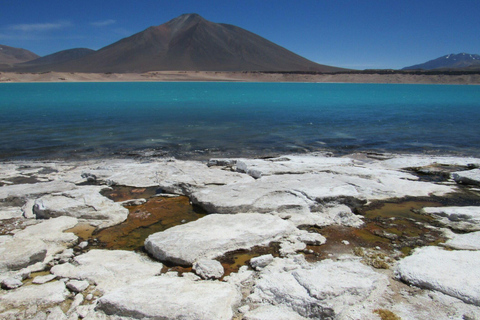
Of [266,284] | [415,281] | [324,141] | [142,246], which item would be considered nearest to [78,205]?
[142,246]

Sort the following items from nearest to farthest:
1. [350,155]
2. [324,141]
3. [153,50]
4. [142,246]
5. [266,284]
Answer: [266,284], [142,246], [350,155], [324,141], [153,50]

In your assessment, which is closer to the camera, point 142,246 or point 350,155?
point 142,246

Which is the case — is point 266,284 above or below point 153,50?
below

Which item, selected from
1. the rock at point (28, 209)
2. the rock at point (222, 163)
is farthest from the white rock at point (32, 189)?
the rock at point (222, 163)

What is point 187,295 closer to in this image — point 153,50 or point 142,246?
point 142,246

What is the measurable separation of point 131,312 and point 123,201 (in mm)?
3506

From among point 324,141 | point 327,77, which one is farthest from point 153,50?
point 324,141

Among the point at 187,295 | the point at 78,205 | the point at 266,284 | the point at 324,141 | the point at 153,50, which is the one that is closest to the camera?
the point at 187,295

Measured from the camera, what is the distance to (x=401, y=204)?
6.31 m

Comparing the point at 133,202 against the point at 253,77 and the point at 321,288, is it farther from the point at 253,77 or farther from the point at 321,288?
the point at 253,77

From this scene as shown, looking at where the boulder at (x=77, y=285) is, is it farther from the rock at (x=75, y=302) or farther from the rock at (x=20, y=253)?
the rock at (x=20, y=253)

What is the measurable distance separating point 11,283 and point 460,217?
6379mm

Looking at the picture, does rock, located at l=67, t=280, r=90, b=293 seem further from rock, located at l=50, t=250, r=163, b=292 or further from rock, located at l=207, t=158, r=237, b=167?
rock, located at l=207, t=158, r=237, b=167

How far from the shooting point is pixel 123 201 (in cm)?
641
